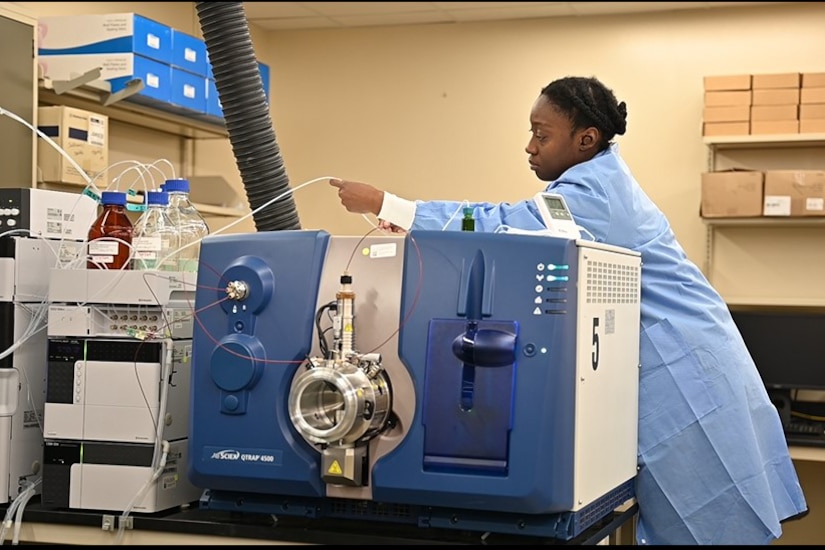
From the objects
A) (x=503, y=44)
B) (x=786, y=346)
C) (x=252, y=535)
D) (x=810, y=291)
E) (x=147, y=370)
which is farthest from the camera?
(x=503, y=44)

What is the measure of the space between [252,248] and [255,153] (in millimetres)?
473

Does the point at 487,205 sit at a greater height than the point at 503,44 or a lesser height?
lesser

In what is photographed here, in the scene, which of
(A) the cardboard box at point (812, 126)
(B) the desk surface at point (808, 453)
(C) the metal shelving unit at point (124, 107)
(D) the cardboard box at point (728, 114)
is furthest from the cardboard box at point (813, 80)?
(C) the metal shelving unit at point (124, 107)

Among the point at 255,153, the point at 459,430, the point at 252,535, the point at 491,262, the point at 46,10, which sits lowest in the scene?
the point at 252,535

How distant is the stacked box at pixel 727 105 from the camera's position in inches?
166

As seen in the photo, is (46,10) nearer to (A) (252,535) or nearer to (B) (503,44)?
(B) (503,44)

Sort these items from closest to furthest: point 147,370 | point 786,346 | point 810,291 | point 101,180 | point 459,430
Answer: point 459,430 < point 147,370 < point 101,180 < point 786,346 < point 810,291

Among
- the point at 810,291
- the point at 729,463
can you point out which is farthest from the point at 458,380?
the point at 810,291

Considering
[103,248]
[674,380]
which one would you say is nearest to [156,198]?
[103,248]

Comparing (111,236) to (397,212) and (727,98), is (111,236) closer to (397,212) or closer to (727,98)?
(397,212)

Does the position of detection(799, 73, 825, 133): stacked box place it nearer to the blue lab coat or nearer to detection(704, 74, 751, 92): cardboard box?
detection(704, 74, 751, 92): cardboard box

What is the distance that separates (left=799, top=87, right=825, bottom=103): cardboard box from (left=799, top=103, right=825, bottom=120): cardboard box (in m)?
0.02

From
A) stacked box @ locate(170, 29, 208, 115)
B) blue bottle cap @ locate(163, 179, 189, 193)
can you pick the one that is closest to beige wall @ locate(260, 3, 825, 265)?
stacked box @ locate(170, 29, 208, 115)

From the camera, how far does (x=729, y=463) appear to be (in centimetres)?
180
